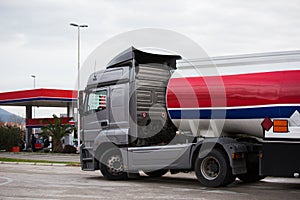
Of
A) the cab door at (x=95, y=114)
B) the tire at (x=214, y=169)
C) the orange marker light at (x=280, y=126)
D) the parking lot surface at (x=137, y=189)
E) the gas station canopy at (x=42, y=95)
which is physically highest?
the gas station canopy at (x=42, y=95)

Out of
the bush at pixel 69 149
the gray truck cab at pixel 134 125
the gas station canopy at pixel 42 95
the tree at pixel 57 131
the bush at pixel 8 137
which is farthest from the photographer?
the bush at pixel 8 137

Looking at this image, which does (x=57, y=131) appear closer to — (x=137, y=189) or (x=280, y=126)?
(x=137, y=189)

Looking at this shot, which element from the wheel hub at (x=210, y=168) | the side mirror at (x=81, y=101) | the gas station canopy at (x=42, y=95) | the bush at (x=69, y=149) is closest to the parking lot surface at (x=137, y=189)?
the wheel hub at (x=210, y=168)

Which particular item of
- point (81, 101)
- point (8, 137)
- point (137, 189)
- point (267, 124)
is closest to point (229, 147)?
point (267, 124)

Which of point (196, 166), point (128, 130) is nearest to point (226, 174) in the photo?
point (196, 166)

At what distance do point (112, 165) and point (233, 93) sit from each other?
14.5 ft

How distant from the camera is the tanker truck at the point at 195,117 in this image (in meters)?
11.0

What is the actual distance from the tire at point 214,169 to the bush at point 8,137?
1315 inches

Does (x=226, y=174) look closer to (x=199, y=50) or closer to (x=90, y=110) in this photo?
(x=199, y=50)

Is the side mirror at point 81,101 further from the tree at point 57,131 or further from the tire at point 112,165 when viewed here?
the tree at point 57,131

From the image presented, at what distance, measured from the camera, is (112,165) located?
47.3 feet

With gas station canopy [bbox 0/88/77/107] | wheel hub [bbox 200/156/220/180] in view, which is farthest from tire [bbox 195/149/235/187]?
gas station canopy [bbox 0/88/77/107]

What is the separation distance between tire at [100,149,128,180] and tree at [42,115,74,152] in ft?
81.2

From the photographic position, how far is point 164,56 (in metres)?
14.6
